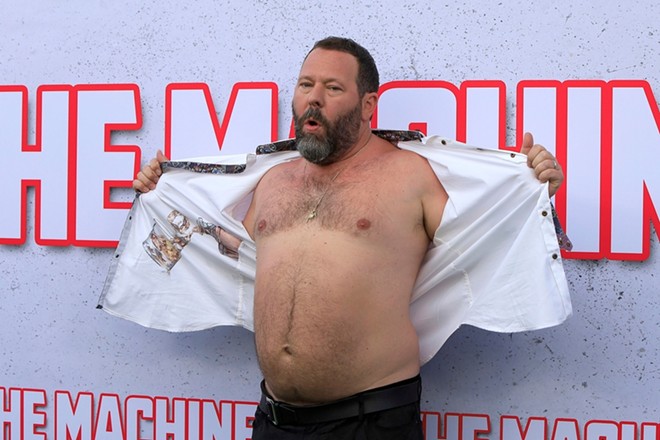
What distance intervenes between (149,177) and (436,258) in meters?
0.92

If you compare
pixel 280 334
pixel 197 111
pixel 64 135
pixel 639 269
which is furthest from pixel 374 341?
pixel 64 135

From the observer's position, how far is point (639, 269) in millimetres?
2287

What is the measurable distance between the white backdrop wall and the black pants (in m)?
0.36

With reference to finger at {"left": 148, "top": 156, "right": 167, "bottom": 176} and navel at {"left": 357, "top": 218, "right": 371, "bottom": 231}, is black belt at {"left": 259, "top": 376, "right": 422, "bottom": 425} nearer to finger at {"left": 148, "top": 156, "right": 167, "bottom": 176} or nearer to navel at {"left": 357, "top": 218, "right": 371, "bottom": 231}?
navel at {"left": 357, "top": 218, "right": 371, "bottom": 231}

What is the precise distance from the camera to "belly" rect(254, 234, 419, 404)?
2.03m

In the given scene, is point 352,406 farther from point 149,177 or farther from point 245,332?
point 149,177

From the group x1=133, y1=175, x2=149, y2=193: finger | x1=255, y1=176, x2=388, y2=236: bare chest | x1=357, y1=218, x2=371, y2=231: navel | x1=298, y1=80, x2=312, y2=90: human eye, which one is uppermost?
x1=298, y1=80, x2=312, y2=90: human eye

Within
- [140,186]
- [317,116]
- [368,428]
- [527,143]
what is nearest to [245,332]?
[140,186]

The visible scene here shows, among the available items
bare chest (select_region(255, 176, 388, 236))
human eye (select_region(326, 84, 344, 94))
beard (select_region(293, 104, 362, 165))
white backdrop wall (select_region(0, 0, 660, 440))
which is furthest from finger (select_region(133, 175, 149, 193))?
human eye (select_region(326, 84, 344, 94))

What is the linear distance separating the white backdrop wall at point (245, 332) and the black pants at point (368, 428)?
0.36 m

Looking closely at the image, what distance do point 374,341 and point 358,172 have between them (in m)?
0.46

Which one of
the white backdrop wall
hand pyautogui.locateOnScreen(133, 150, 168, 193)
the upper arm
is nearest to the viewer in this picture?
the upper arm

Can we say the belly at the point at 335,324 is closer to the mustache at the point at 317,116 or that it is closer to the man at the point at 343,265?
the man at the point at 343,265

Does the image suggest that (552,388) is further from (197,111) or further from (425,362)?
(197,111)
